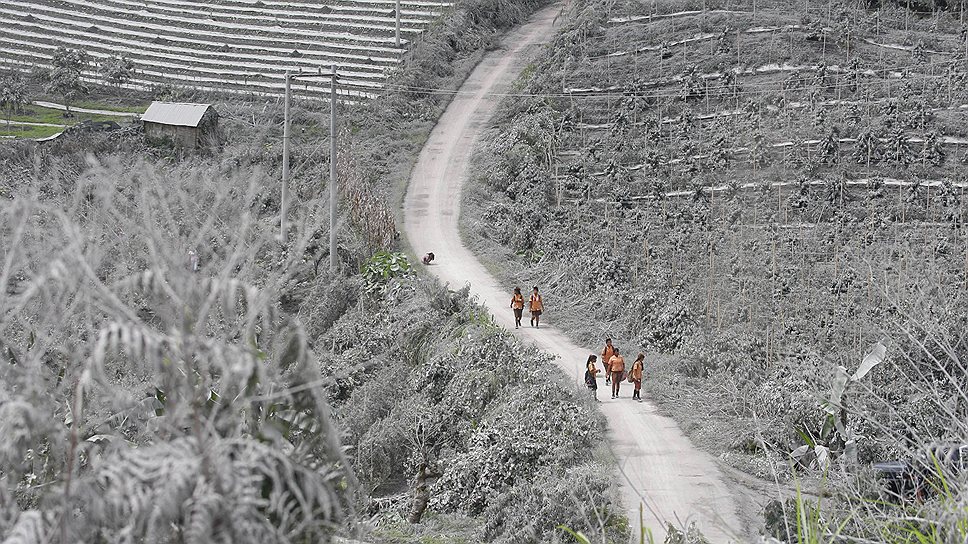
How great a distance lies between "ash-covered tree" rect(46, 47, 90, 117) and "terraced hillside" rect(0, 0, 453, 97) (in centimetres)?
152

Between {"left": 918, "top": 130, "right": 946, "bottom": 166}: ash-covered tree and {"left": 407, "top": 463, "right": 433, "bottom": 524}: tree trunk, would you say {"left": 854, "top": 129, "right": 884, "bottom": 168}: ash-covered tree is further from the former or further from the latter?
{"left": 407, "top": 463, "right": 433, "bottom": 524}: tree trunk

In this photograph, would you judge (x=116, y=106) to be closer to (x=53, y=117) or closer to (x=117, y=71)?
(x=117, y=71)

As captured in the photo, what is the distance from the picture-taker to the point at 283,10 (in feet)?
153

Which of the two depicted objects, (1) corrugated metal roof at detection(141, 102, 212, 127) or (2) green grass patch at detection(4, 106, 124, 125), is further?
(2) green grass patch at detection(4, 106, 124, 125)

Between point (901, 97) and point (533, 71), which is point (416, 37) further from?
point (901, 97)

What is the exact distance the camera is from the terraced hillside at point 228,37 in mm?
40656

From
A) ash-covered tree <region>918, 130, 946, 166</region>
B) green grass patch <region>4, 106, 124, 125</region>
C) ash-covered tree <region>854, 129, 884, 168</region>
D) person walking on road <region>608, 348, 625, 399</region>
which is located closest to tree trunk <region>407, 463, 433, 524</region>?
person walking on road <region>608, 348, 625, 399</region>

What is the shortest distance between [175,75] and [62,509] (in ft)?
130

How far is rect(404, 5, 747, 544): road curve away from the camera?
12.3 metres

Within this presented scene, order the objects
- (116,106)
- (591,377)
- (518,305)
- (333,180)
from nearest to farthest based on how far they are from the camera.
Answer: (591,377), (518,305), (333,180), (116,106)

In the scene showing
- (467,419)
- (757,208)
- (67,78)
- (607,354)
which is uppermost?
(67,78)

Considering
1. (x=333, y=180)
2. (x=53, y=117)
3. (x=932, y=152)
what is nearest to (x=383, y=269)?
(x=333, y=180)

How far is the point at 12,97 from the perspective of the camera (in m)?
38.6

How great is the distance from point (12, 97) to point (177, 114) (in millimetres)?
7676
